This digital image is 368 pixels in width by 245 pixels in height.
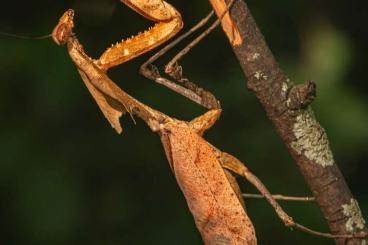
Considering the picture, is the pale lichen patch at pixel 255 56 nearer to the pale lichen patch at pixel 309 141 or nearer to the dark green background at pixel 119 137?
the pale lichen patch at pixel 309 141

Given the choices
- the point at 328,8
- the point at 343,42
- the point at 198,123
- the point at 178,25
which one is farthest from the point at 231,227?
the point at 328,8

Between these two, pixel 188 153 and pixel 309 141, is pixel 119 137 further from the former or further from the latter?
pixel 309 141

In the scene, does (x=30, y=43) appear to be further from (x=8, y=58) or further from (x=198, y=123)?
(x=198, y=123)

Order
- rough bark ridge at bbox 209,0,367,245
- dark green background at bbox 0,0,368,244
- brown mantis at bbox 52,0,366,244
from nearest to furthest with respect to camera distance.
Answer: rough bark ridge at bbox 209,0,367,245, brown mantis at bbox 52,0,366,244, dark green background at bbox 0,0,368,244

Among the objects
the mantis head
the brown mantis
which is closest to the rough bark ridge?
the brown mantis

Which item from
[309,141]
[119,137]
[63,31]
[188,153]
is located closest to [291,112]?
[309,141]

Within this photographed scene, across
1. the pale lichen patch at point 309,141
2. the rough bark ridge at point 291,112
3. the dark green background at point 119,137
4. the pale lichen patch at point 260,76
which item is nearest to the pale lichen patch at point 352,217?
the rough bark ridge at point 291,112

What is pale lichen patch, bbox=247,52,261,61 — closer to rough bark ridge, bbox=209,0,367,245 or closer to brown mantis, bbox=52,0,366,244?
rough bark ridge, bbox=209,0,367,245
